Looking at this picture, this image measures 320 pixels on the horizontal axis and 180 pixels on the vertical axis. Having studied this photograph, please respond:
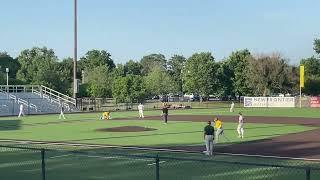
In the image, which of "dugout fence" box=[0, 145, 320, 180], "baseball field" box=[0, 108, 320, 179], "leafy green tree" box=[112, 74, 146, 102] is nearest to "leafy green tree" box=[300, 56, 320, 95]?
"leafy green tree" box=[112, 74, 146, 102]

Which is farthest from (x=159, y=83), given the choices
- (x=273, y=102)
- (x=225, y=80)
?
(x=273, y=102)

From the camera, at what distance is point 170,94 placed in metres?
141

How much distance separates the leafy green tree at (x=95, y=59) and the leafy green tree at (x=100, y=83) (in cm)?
4771

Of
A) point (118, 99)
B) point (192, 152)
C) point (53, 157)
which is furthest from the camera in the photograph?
point (118, 99)

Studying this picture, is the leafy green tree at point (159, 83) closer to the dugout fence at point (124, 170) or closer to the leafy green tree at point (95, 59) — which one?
the leafy green tree at point (95, 59)

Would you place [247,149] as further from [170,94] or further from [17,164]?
[170,94]

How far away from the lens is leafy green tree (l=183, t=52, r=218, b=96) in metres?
114

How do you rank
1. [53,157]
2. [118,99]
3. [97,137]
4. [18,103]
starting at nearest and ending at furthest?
[53,157]
[97,137]
[18,103]
[118,99]

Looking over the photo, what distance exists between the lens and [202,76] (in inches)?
4478

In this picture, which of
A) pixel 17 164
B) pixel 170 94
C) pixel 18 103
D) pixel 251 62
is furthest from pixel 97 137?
pixel 170 94

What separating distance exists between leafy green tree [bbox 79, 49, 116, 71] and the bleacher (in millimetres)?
94721

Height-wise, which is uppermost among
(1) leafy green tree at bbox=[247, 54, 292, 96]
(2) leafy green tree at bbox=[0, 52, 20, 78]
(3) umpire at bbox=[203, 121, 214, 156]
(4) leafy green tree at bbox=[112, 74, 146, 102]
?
(2) leafy green tree at bbox=[0, 52, 20, 78]

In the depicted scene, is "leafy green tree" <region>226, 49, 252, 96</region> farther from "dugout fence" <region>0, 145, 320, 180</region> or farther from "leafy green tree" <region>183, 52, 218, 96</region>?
"dugout fence" <region>0, 145, 320, 180</region>

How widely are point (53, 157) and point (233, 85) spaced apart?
321ft
